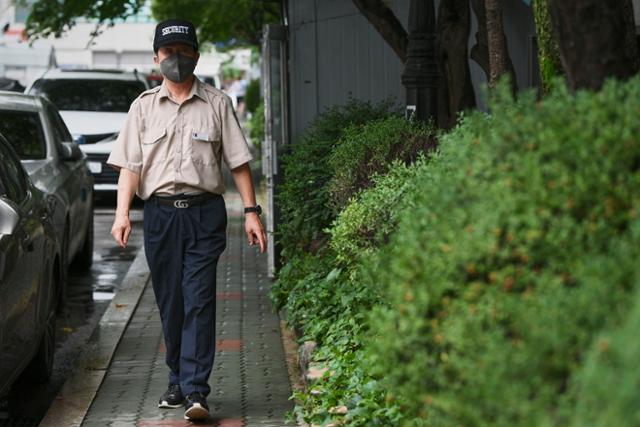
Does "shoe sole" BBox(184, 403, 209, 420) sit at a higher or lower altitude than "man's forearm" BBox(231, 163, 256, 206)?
lower

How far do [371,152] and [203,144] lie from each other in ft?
5.44

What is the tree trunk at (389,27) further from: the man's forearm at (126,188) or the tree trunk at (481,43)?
the man's forearm at (126,188)

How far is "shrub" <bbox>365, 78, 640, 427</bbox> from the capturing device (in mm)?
3389

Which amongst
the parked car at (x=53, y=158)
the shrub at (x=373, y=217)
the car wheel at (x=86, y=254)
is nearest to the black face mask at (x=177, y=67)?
the shrub at (x=373, y=217)

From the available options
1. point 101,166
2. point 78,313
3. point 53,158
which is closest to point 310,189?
point 78,313

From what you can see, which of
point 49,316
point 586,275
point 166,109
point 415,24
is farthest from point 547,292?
point 415,24

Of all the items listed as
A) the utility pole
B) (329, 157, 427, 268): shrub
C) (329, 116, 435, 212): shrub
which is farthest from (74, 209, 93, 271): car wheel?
(329, 157, 427, 268): shrub

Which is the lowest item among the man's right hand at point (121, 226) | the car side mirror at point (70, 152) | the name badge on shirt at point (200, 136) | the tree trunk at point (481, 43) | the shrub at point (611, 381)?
the shrub at point (611, 381)

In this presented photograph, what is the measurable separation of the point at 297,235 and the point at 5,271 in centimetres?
351

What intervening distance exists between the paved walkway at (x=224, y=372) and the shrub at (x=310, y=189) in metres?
0.64

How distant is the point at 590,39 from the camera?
484 cm

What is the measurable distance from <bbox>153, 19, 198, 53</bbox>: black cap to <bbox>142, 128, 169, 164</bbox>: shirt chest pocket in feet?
1.34

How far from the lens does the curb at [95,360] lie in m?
7.34

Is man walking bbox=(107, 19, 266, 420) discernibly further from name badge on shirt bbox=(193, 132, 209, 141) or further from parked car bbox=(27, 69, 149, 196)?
parked car bbox=(27, 69, 149, 196)
